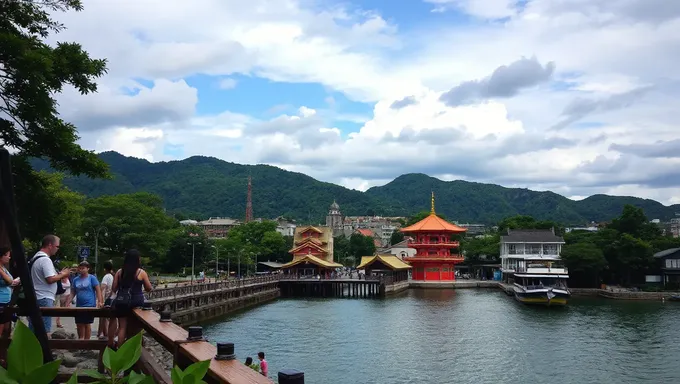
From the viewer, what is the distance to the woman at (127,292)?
16.8 ft

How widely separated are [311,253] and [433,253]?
43.7 ft

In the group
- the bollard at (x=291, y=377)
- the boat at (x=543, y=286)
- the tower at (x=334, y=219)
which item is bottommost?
the boat at (x=543, y=286)

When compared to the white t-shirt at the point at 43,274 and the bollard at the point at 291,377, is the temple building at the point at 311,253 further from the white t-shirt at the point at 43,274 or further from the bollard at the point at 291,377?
the bollard at the point at 291,377

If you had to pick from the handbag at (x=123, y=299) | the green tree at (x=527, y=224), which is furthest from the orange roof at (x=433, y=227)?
the handbag at (x=123, y=299)

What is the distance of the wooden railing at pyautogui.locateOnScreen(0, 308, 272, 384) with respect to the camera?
2455 mm

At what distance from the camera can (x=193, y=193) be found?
17962 centimetres

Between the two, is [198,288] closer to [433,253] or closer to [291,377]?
[433,253]

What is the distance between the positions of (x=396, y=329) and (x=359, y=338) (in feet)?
11.2

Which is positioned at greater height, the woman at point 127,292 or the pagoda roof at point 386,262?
the woman at point 127,292

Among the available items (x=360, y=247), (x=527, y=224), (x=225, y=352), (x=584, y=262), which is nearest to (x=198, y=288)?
(x=225, y=352)

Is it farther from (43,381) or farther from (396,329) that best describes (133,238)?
(43,381)

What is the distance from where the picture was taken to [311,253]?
61.6 meters

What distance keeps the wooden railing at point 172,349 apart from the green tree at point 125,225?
43.1m

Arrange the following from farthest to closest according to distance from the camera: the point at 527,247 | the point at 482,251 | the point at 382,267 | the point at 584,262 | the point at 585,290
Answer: the point at 482,251 → the point at 527,247 → the point at 382,267 → the point at 584,262 → the point at 585,290
